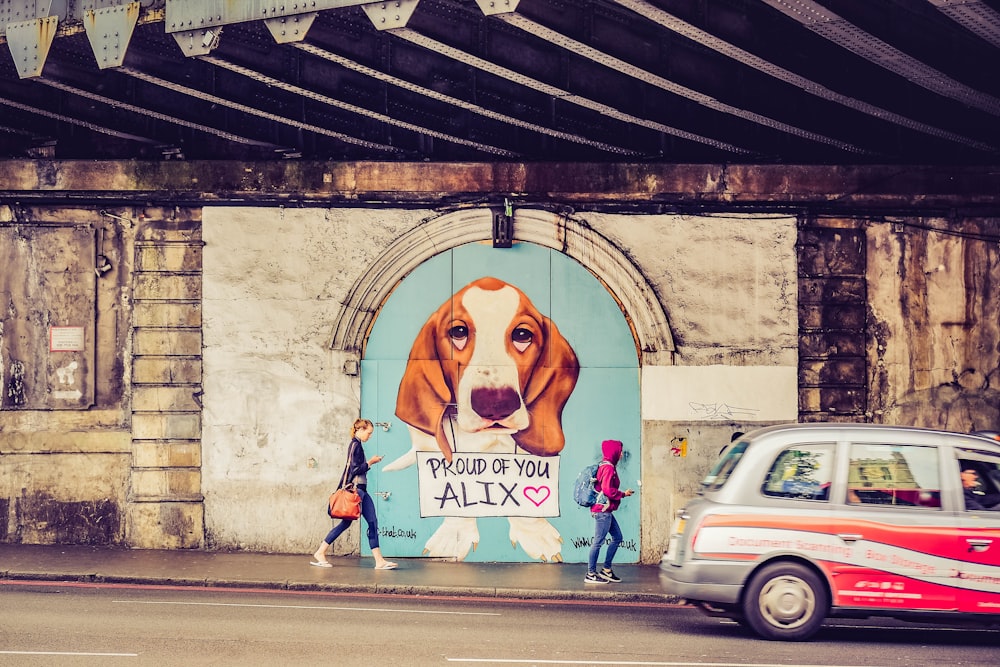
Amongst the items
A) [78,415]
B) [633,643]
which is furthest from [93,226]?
[633,643]

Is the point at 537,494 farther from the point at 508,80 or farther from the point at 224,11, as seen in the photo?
the point at 224,11

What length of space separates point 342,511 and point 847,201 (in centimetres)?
757

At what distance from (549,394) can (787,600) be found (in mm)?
5915

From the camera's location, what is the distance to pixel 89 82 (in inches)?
508

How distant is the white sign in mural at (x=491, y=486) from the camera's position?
47.6 feet

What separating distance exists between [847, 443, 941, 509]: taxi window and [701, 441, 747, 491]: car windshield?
0.94 m

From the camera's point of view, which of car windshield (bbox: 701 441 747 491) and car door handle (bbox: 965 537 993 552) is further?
car windshield (bbox: 701 441 747 491)

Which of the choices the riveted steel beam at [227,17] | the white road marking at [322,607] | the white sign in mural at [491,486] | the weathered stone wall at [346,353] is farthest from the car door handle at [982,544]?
the riveted steel beam at [227,17]

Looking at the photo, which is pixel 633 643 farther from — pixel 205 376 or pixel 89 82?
pixel 89 82

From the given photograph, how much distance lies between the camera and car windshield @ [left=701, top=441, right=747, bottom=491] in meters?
9.69

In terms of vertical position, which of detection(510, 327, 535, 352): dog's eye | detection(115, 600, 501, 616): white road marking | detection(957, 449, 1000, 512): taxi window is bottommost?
detection(115, 600, 501, 616): white road marking

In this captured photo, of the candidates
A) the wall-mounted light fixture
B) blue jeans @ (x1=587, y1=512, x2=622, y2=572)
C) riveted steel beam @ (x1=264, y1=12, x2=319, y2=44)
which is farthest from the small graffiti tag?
riveted steel beam @ (x1=264, y1=12, x2=319, y2=44)

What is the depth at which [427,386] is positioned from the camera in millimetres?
14703

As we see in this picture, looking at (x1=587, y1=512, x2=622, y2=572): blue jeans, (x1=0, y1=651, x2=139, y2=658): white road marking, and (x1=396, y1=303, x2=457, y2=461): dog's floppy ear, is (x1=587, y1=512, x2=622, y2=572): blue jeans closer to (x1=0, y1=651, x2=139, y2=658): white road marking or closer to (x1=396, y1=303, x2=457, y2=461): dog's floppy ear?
(x1=396, y1=303, x2=457, y2=461): dog's floppy ear
